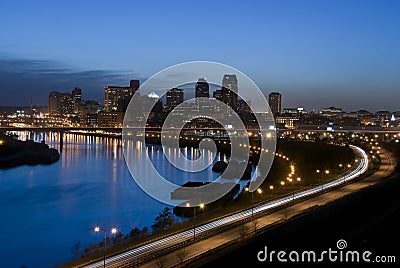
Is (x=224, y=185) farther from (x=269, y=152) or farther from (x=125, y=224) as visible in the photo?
(x=269, y=152)

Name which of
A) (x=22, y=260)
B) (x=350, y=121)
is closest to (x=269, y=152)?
(x=22, y=260)

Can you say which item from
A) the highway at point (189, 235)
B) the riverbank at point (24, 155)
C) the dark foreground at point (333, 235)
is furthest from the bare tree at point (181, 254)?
the riverbank at point (24, 155)

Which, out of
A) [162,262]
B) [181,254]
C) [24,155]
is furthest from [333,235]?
[24,155]

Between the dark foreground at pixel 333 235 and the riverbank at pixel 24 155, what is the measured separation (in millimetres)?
11814

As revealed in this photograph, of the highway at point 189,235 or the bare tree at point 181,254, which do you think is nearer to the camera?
the bare tree at point 181,254

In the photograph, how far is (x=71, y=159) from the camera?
1552 cm

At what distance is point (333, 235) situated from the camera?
3.96 metres

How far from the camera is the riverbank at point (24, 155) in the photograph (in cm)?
1470

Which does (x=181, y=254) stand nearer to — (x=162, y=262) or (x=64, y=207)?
(x=162, y=262)

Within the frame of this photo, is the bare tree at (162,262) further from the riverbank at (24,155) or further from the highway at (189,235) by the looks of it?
the riverbank at (24,155)

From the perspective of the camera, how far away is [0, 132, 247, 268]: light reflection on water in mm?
5512

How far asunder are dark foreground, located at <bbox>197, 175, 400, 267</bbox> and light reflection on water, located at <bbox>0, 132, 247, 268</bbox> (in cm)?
234

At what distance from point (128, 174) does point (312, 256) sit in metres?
9.12

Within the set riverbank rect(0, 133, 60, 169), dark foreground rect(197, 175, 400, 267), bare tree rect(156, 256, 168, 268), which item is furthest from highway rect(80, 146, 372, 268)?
riverbank rect(0, 133, 60, 169)
